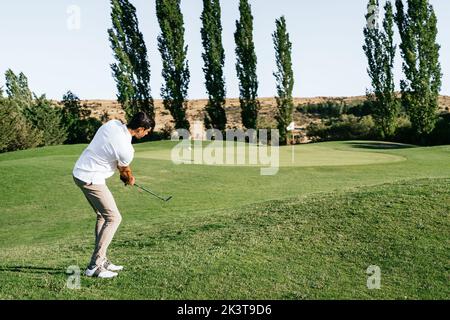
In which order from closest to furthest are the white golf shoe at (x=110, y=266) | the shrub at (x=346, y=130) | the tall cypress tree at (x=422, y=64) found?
the white golf shoe at (x=110, y=266) < the tall cypress tree at (x=422, y=64) < the shrub at (x=346, y=130)

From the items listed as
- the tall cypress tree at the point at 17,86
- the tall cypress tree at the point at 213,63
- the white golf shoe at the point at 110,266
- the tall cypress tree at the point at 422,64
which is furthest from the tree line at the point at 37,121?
the white golf shoe at the point at 110,266

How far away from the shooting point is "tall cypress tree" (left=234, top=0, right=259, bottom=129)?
59625 millimetres

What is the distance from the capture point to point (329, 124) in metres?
72.2

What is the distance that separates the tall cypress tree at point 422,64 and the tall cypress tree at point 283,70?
1345 cm

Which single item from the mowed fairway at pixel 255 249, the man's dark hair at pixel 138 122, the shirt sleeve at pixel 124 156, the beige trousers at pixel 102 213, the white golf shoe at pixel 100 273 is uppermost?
the man's dark hair at pixel 138 122

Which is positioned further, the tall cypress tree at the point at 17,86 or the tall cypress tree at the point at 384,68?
the tall cypress tree at the point at 17,86

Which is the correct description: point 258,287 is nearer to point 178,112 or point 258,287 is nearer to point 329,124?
point 178,112

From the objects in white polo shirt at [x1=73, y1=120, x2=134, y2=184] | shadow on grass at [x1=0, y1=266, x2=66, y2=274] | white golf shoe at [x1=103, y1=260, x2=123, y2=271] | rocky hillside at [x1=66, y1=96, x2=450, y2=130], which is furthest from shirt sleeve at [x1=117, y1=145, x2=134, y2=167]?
rocky hillside at [x1=66, y1=96, x2=450, y2=130]

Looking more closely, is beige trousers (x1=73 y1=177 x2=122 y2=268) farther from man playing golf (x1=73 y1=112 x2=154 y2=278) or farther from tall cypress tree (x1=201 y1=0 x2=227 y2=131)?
tall cypress tree (x1=201 y1=0 x2=227 y2=131)

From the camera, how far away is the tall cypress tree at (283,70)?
191 ft

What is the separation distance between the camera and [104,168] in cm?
751

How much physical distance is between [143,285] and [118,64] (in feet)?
169

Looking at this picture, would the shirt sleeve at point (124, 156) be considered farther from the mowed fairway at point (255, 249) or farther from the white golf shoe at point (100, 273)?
the mowed fairway at point (255, 249)

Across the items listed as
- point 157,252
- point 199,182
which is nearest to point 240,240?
point 157,252
